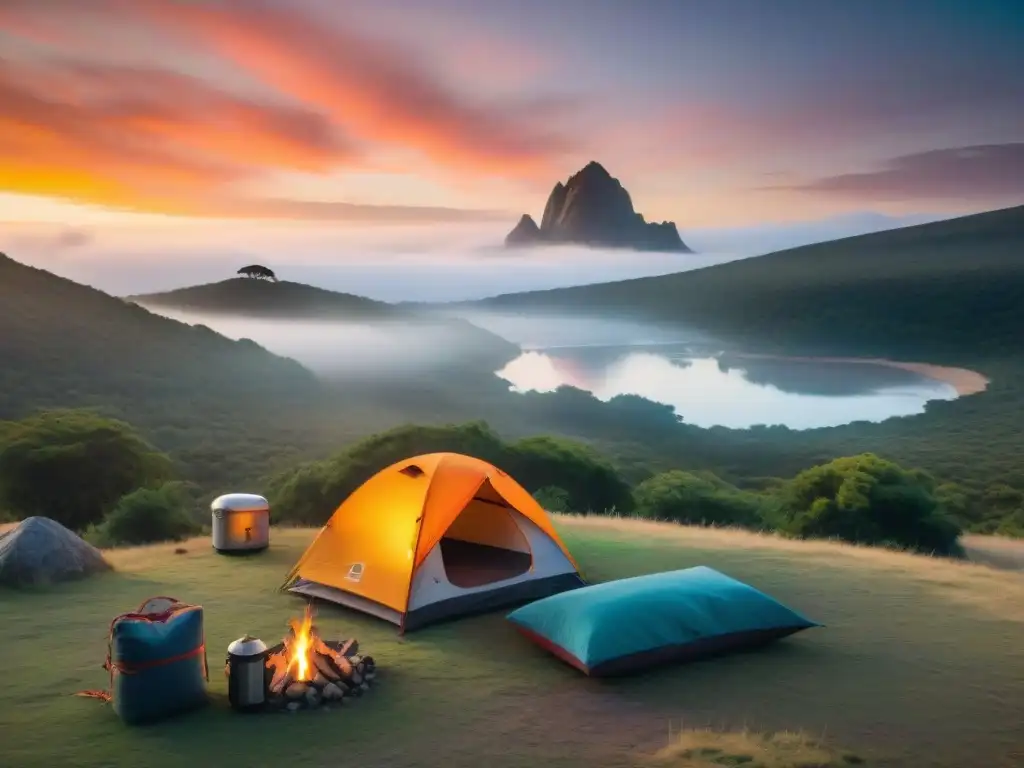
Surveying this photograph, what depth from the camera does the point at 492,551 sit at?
401 inches

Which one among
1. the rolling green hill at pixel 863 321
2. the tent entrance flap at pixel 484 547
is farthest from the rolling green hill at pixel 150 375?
the tent entrance flap at pixel 484 547

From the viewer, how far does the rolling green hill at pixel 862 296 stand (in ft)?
117

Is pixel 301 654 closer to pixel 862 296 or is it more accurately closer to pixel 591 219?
pixel 591 219

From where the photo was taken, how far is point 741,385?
1423 inches

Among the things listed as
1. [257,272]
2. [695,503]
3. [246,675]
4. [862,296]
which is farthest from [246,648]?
[862,296]

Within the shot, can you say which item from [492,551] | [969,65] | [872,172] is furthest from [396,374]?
[492,551]

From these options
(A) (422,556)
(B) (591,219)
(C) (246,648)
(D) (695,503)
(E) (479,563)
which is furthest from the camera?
(B) (591,219)

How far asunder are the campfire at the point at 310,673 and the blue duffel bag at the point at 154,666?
0.53m

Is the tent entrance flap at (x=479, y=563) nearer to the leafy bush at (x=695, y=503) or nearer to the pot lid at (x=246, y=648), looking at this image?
the pot lid at (x=246, y=648)

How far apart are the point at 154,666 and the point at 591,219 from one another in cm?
2929

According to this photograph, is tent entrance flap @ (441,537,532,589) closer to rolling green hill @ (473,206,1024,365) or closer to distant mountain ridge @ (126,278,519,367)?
distant mountain ridge @ (126,278,519,367)

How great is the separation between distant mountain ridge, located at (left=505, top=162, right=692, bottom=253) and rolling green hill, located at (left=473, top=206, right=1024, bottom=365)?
3466 mm

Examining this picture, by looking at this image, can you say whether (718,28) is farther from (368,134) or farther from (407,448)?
(407,448)

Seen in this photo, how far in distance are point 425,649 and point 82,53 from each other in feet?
80.5
